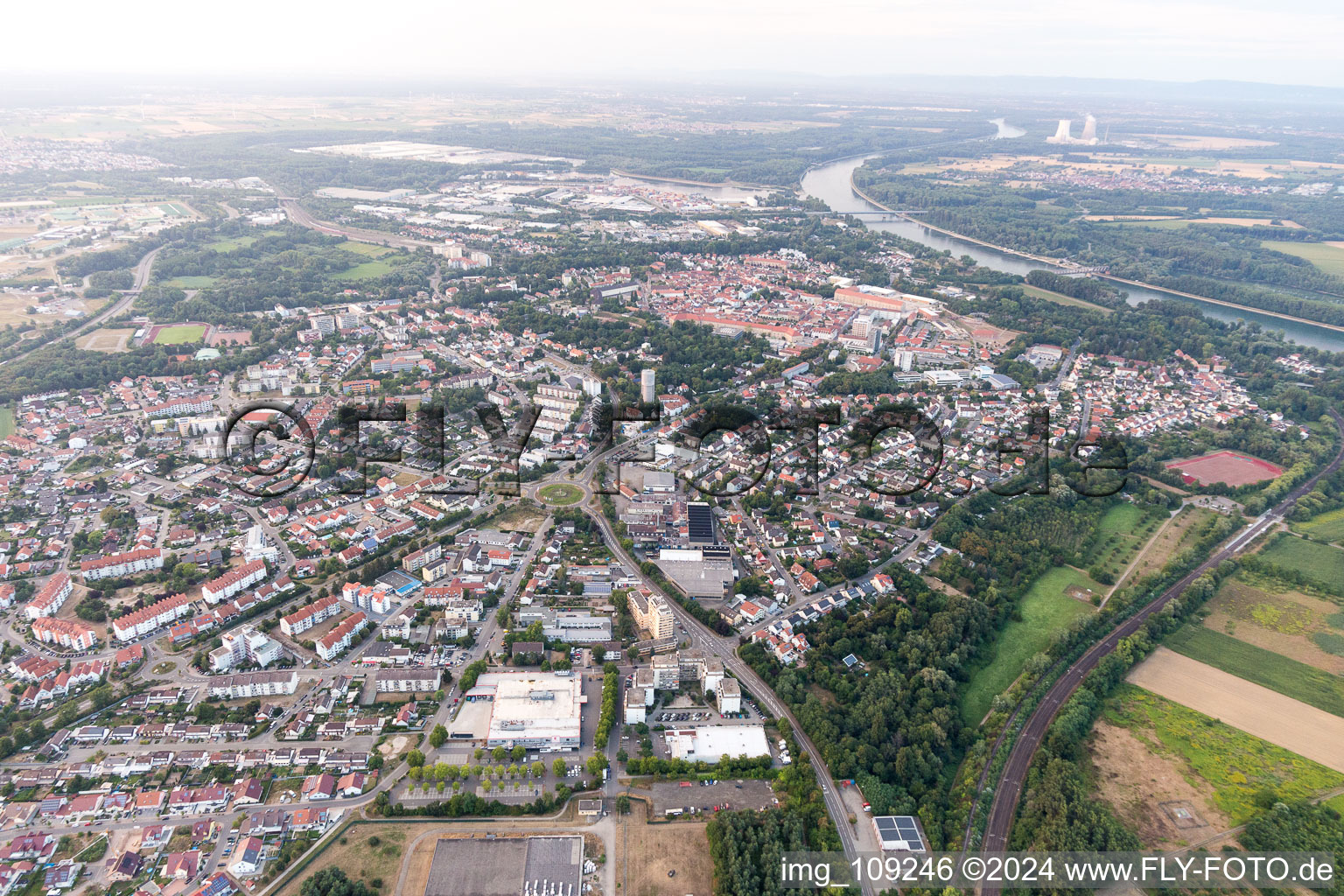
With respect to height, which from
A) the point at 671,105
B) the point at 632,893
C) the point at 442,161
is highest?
the point at 671,105

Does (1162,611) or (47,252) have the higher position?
(47,252)

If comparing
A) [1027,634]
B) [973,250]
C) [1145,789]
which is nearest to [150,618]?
[1027,634]

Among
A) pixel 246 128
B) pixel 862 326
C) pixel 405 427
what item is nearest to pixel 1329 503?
pixel 862 326

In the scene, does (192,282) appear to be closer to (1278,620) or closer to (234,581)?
(234,581)

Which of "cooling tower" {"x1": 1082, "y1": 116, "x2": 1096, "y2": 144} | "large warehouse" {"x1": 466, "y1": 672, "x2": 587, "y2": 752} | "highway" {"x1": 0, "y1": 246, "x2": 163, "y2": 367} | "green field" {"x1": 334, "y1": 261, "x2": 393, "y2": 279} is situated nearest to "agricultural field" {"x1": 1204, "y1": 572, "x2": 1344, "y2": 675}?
"large warehouse" {"x1": 466, "y1": 672, "x2": 587, "y2": 752}

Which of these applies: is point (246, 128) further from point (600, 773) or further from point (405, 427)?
point (600, 773)

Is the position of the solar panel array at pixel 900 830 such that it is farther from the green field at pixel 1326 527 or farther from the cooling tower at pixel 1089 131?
the cooling tower at pixel 1089 131

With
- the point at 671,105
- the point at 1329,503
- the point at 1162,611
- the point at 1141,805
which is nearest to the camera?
the point at 1141,805

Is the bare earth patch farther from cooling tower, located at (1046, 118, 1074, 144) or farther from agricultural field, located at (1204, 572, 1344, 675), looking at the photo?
cooling tower, located at (1046, 118, 1074, 144)
